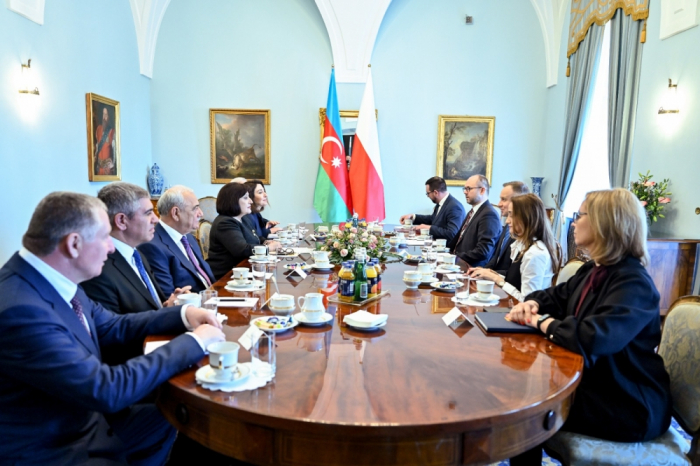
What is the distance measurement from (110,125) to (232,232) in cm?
389

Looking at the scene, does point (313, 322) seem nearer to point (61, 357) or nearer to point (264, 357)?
point (264, 357)

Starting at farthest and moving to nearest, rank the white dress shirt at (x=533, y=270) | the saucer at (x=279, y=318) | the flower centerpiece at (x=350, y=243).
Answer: the flower centerpiece at (x=350, y=243) → the white dress shirt at (x=533, y=270) → the saucer at (x=279, y=318)

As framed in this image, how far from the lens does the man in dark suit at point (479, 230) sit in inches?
177

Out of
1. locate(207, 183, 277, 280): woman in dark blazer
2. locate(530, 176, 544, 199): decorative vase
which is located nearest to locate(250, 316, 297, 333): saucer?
locate(207, 183, 277, 280): woman in dark blazer

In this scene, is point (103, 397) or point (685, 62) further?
point (685, 62)

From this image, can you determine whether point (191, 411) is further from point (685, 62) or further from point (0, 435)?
point (685, 62)

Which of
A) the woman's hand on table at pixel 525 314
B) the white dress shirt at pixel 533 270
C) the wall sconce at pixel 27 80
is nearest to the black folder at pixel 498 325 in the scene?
the woman's hand on table at pixel 525 314

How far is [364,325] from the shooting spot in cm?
202

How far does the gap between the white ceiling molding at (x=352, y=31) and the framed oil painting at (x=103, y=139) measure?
343cm

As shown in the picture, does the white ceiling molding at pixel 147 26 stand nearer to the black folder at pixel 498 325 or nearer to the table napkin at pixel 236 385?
the black folder at pixel 498 325

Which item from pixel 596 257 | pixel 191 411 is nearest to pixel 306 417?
pixel 191 411

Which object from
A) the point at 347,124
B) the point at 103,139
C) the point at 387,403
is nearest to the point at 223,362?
the point at 387,403

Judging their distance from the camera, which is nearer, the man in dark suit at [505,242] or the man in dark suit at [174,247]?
the man in dark suit at [174,247]

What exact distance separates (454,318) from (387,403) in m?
0.91
